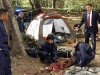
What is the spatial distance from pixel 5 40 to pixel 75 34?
260 inches

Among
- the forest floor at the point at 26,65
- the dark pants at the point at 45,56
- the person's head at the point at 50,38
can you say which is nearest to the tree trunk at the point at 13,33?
the forest floor at the point at 26,65

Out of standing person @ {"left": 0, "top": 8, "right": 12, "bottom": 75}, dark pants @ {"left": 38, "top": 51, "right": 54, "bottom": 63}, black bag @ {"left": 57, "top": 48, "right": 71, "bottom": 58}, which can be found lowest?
black bag @ {"left": 57, "top": 48, "right": 71, "bottom": 58}

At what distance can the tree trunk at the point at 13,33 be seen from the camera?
6254mm

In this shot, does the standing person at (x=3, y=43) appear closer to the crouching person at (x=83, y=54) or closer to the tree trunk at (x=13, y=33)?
the tree trunk at (x=13, y=33)

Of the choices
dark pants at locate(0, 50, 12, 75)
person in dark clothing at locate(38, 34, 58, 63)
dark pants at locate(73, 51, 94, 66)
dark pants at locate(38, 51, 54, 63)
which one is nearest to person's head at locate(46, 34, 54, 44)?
person in dark clothing at locate(38, 34, 58, 63)

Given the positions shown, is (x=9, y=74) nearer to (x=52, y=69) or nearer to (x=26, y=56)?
(x=52, y=69)

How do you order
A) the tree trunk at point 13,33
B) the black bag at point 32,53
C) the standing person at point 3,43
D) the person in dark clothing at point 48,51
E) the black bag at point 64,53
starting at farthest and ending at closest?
the black bag at point 64,53, the black bag at point 32,53, the person in dark clothing at point 48,51, the tree trunk at point 13,33, the standing person at point 3,43

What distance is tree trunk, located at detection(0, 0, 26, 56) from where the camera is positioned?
625 cm

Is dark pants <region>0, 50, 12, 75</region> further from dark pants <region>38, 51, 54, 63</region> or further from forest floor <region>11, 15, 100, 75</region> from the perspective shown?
dark pants <region>38, 51, 54, 63</region>

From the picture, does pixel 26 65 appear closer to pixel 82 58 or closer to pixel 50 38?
pixel 50 38

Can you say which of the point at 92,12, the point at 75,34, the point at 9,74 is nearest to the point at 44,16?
the point at 75,34

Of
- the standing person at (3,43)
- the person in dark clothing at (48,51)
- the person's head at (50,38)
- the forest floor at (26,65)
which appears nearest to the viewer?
the standing person at (3,43)

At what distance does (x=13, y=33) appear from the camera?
6.35m

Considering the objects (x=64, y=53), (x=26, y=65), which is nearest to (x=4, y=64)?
(x=26, y=65)
